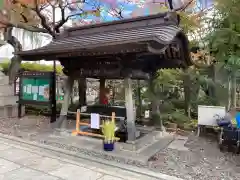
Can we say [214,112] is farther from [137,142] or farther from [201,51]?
[201,51]

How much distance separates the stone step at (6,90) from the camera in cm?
786

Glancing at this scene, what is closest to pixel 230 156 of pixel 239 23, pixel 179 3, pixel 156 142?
pixel 156 142

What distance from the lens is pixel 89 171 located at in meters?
3.66

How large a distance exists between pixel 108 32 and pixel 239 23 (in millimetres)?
3868

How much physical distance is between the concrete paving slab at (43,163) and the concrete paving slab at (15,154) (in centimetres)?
16

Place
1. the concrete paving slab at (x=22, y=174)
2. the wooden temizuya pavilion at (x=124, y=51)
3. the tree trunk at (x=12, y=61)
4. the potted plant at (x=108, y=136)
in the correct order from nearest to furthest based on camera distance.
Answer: the concrete paving slab at (x=22, y=174)
the wooden temizuya pavilion at (x=124, y=51)
the potted plant at (x=108, y=136)
the tree trunk at (x=12, y=61)

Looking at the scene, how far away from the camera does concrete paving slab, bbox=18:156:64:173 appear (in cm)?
373

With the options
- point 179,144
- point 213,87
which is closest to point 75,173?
point 179,144

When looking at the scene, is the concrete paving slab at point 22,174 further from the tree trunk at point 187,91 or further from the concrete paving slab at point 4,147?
the tree trunk at point 187,91

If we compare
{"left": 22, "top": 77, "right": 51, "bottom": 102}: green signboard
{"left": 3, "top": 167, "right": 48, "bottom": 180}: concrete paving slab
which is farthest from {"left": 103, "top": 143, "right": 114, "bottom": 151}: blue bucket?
{"left": 22, "top": 77, "right": 51, "bottom": 102}: green signboard

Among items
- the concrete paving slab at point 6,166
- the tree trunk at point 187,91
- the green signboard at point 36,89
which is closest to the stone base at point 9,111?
the green signboard at point 36,89

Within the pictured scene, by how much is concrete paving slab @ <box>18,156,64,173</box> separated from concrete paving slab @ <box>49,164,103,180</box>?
16cm

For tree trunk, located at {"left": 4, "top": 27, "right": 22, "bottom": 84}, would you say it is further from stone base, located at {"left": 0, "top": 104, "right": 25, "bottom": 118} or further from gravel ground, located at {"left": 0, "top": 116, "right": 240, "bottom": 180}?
gravel ground, located at {"left": 0, "top": 116, "right": 240, "bottom": 180}

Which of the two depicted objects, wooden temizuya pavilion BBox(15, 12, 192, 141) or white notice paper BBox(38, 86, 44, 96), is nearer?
wooden temizuya pavilion BBox(15, 12, 192, 141)
